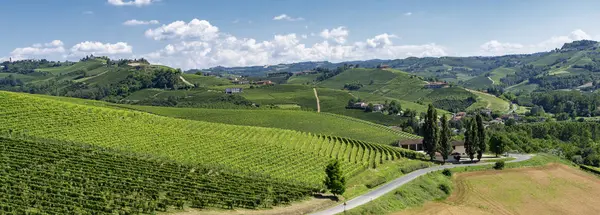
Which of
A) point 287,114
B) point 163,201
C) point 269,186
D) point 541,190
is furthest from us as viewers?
point 287,114

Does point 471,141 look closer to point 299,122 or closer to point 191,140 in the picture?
point 299,122

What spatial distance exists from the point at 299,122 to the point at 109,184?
292ft

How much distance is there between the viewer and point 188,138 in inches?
3059

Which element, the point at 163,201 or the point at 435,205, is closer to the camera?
the point at 163,201

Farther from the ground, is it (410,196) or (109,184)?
(109,184)

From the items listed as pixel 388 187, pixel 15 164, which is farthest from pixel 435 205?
pixel 15 164

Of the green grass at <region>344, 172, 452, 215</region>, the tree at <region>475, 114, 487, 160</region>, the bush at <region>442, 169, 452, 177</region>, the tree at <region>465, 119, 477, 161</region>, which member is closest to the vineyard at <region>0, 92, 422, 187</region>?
the green grass at <region>344, 172, 452, 215</region>

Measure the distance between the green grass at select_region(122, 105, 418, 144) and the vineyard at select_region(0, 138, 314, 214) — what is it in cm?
6501

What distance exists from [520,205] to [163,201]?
2234 inches

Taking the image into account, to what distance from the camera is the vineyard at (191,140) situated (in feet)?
219

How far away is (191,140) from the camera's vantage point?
76438mm

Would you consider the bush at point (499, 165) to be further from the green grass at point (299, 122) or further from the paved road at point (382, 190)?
the green grass at point (299, 122)

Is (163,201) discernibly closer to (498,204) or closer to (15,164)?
(15,164)

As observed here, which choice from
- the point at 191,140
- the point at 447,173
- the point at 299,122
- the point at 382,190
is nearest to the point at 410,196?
the point at 382,190
